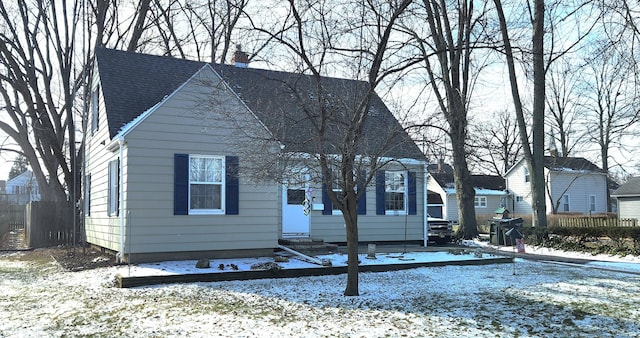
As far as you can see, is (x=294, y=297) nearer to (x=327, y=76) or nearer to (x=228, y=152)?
(x=327, y=76)

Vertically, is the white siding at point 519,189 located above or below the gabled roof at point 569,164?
below

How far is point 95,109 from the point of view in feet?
49.0

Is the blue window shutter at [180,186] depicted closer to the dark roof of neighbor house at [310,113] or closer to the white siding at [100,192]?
the white siding at [100,192]

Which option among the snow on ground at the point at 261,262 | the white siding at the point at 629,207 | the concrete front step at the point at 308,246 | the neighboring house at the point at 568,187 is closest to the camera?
the snow on ground at the point at 261,262

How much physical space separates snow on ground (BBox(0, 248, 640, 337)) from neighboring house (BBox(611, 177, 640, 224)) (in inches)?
874

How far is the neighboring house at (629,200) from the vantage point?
29.7 meters

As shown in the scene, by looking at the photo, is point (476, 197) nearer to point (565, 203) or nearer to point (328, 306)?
point (565, 203)

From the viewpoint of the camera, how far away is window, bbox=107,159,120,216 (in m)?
12.4

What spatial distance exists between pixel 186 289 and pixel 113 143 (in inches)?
187

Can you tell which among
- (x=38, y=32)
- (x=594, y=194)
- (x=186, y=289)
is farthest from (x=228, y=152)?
(x=594, y=194)

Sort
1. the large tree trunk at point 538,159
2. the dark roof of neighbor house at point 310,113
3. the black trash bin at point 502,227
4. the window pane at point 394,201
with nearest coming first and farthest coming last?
1. the dark roof of neighbor house at point 310,113
2. the window pane at point 394,201
3. the black trash bin at point 502,227
4. the large tree trunk at point 538,159

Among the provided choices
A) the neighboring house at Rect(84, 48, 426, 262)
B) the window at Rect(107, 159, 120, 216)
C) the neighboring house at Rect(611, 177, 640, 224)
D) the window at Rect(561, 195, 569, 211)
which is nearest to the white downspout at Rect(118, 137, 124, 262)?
the neighboring house at Rect(84, 48, 426, 262)

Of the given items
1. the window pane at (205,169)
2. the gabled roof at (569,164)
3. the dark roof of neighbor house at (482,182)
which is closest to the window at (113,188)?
the window pane at (205,169)

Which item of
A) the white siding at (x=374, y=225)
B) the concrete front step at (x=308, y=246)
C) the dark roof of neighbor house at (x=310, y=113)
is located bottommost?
the concrete front step at (x=308, y=246)
